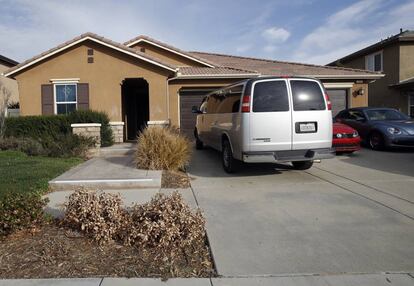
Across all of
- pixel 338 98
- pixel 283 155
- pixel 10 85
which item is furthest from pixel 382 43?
pixel 10 85

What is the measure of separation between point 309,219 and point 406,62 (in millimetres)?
22404

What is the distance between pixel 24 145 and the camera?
11641 mm

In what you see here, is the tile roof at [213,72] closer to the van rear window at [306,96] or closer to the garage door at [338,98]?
the garage door at [338,98]

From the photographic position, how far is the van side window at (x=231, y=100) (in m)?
8.19

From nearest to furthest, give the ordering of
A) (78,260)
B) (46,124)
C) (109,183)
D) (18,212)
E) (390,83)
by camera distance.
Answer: (78,260) → (18,212) → (109,183) → (46,124) → (390,83)

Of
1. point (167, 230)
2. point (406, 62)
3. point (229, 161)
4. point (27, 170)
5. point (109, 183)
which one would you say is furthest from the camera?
point (406, 62)

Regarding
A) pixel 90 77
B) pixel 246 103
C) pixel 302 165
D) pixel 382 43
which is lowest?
pixel 302 165

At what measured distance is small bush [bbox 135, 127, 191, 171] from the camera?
880 cm

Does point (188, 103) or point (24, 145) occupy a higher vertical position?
point (188, 103)

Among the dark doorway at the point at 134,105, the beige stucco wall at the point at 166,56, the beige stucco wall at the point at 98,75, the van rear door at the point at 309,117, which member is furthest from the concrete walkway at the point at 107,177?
the beige stucco wall at the point at 166,56

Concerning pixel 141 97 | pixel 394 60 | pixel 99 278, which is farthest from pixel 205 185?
pixel 394 60

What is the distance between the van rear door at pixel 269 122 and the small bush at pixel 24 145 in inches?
275

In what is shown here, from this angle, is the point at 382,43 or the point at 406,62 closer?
the point at 406,62

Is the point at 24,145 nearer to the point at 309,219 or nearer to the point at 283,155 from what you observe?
the point at 283,155
